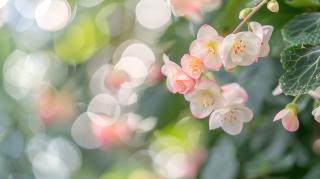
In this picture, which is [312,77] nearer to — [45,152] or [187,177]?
[187,177]

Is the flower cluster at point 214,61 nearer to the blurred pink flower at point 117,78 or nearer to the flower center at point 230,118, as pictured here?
the flower center at point 230,118

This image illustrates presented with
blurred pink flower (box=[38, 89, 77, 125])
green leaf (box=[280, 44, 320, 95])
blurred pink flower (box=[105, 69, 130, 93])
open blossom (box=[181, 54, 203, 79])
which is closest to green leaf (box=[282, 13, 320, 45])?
green leaf (box=[280, 44, 320, 95])

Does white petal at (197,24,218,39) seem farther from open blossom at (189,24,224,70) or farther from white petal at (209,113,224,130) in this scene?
white petal at (209,113,224,130)

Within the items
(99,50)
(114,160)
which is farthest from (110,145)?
(99,50)

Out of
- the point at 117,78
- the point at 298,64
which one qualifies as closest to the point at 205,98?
the point at 298,64

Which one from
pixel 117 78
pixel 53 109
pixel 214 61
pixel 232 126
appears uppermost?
pixel 214 61

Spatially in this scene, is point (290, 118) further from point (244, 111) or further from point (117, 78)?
point (117, 78)

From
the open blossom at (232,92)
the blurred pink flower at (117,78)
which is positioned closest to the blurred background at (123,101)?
the blurred pink flower at (117,78)
